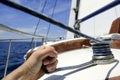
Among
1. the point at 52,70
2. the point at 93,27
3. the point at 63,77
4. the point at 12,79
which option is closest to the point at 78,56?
the point at 52,70

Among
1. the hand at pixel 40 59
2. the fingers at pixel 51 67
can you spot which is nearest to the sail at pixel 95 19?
the fingers at pixel 51 67

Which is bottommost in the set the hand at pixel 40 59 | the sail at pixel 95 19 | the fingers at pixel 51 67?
the fingers at pixel 51 67

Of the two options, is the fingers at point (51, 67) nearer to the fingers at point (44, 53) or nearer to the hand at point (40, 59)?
the hand at point (40, 59)

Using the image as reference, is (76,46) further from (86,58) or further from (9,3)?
(9,3)

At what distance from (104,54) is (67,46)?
0.97 meters

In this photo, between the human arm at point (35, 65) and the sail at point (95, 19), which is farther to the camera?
the sail at point (95, 19)

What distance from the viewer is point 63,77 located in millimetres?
2035

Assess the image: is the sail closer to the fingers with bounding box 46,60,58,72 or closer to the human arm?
the fingers with bounding box 46,60,58,72

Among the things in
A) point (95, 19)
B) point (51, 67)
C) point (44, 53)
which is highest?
point (95, 19)

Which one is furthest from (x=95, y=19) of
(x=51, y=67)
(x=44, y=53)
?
(x=44, y=53)

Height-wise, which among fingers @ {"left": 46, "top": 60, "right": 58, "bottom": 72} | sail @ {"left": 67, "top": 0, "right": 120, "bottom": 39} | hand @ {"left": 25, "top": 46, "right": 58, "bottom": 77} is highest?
sail @ {"left": 67, "top": 0, "right": 120, "bottom": 39}

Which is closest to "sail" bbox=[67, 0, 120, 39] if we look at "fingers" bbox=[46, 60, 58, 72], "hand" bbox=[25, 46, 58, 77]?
"fingers" bbox=[46, 60, 58, 72]

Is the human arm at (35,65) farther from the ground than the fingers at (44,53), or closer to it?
closer to it

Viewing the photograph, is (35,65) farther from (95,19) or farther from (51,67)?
(95,19)
